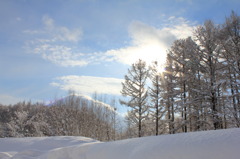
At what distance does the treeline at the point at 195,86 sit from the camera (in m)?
11.0

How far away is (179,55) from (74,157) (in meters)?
13.5

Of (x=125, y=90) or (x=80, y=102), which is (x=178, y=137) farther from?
(x=80, y=102)

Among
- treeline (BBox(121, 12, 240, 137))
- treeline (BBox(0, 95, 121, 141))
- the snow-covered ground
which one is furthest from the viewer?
treeline (BBox(0, 95, 121, 141))

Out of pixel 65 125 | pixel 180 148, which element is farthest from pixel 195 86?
pixel 65 125

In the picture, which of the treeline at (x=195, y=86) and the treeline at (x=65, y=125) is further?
the treeline at (x=65, y=125)

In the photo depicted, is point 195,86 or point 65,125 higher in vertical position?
point 195,86

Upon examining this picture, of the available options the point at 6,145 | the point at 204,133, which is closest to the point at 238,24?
the point at 204,133

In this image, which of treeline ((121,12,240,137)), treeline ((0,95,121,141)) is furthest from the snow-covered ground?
treeline ((0,95,121,141))

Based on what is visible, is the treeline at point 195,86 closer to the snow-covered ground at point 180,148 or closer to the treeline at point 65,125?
the snow-covered ground at point 180,148

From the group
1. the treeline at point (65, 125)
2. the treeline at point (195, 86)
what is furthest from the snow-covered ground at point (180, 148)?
the treeline at point (65, 125)

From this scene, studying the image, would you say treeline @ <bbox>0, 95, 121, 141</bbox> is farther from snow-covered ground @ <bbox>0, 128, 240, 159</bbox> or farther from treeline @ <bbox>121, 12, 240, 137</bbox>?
snow-covered ground @ <bbox>0, 128, 240, 159</bbox>

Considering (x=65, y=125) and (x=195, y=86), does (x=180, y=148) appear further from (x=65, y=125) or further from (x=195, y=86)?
(x=65, y=125)

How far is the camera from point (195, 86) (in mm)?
14023

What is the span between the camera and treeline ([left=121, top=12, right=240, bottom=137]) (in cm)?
1095
